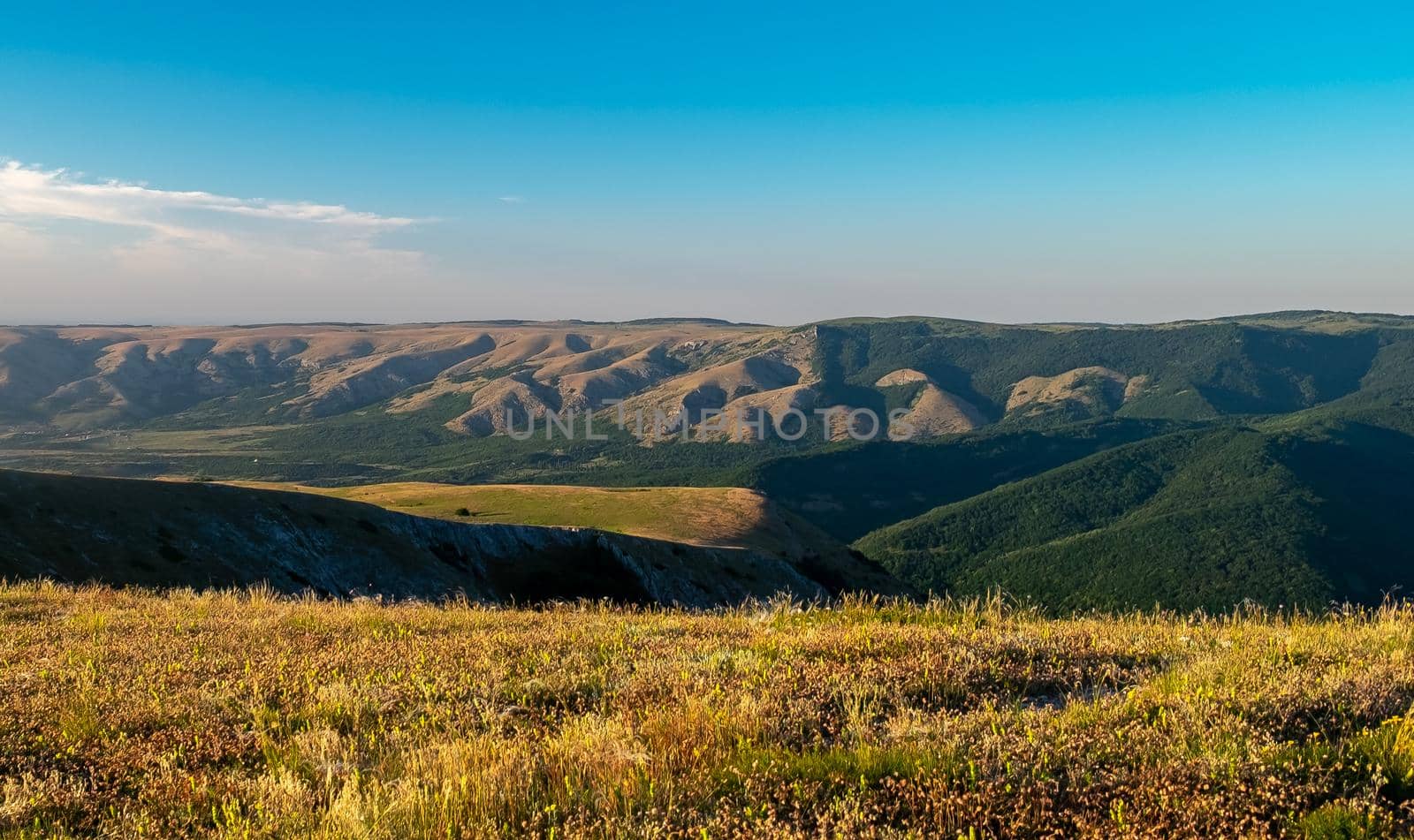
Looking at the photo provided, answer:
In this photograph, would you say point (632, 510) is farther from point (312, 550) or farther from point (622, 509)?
A: point (312, 550)

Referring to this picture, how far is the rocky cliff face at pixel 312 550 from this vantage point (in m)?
38.1

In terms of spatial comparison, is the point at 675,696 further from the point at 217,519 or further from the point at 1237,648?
the point at 217,519

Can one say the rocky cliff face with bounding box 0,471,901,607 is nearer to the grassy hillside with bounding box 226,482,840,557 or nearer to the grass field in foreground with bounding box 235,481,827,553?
the grassy hillside with bounding box 226,482,840,557

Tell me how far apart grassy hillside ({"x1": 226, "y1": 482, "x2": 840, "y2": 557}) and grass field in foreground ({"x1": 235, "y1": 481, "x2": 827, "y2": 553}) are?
106 mm

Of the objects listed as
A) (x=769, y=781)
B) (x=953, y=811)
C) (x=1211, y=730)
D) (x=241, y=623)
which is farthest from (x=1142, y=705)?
(x=241, y=623)

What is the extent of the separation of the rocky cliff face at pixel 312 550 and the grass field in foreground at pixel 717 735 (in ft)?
60.1

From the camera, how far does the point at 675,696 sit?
728 centimetres

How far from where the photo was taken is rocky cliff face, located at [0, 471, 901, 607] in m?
38.1

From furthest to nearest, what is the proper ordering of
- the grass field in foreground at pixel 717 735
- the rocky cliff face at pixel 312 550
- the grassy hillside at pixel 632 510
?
the grassy hillside at pixel 632 510 < the rocky cliff face at pixel 312 550 < the grass field in foreground at pixel 717 735

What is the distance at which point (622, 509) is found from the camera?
106562 mm

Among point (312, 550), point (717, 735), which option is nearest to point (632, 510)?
point (312, 550)

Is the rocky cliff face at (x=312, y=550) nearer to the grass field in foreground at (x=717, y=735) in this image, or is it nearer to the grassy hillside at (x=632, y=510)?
the grass field in foreground at (x=717, y=735)

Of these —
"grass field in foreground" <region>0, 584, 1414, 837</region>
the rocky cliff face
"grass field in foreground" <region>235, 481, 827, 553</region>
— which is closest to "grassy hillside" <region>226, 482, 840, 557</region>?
"grass field in foreground" <region>235, 481, 827, 553</region>

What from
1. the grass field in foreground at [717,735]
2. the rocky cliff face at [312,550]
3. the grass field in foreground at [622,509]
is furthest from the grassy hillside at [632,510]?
the grass field in foreground at [717,735]
